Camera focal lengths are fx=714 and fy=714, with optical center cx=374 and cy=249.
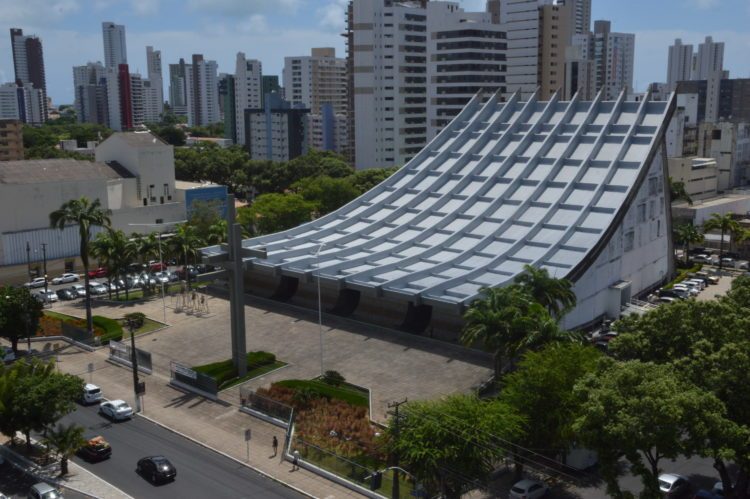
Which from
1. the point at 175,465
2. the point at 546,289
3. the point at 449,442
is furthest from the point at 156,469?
the point at 546,289

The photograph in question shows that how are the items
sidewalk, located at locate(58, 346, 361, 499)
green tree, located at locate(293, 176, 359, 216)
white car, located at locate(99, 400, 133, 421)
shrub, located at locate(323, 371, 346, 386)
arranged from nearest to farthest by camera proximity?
sidewalk, located at locate(58, 346, 361, 499), white car, located at locate(99, 400, 133, 421), shrub, located at locate(323, 371, 346, 386), green tree, located at locate(293, 176, 359, 216)

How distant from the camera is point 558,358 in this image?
33438 millimetres

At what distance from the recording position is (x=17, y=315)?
51875 millimetres

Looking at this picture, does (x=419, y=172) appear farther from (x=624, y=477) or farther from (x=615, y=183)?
(x=624, y=477)

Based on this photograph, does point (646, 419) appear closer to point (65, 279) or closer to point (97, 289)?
point (97, 289)

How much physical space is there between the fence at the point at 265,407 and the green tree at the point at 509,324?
10968mm

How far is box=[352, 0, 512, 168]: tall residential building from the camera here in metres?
131

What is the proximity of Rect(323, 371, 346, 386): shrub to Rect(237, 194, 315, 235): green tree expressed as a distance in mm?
41512

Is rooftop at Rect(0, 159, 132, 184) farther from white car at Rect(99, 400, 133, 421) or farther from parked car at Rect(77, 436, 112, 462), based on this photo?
parked car at Rect(77, 436, 112, 462)

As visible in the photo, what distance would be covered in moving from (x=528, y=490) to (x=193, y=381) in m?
23.3

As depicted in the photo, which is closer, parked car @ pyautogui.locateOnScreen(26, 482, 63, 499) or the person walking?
parked car @ pyautogui.locateOnScreen(26, 482, 63, 499)

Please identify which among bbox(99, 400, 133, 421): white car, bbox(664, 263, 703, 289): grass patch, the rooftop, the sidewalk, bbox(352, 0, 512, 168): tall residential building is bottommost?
the sidewalk

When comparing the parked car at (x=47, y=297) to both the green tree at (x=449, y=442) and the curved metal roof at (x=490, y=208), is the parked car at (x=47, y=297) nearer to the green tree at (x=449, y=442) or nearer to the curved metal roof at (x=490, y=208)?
the curved metal roof at (x=490, y=208)

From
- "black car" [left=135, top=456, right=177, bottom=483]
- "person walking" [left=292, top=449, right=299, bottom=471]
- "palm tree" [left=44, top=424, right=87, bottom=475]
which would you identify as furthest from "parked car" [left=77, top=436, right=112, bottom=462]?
"person walking" [left=292, top=449, right=299, bottom=471]
